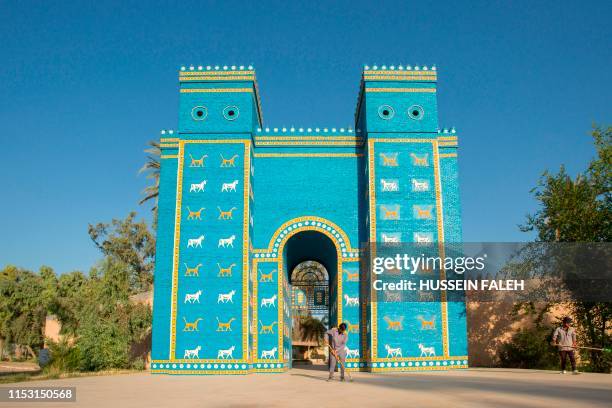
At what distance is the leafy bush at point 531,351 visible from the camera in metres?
22.2

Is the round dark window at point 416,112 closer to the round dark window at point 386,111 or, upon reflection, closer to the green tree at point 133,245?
the round dark window at point 386,111

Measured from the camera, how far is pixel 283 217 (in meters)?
21.3

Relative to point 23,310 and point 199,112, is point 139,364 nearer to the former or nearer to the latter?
point 199,112

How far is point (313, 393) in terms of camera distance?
1022 centimetres

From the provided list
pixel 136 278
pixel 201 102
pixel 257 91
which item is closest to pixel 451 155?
pixel 257 91

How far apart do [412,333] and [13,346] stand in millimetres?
33824

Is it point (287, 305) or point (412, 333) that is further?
point (287, 305)

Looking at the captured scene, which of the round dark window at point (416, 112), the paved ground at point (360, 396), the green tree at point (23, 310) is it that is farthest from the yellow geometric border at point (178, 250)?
the green tree at point (23, 310)

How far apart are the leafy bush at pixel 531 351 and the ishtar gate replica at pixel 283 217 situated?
508cm

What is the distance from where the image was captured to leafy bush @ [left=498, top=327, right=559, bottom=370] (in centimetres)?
2217

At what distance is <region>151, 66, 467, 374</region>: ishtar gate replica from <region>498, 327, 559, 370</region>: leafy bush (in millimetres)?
5084

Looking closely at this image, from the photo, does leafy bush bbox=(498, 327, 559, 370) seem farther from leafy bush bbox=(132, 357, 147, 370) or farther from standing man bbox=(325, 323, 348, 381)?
leafy bush bbox=(132, 357, 147, 370)

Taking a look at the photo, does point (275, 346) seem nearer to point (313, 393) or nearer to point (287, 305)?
point (287, 305)

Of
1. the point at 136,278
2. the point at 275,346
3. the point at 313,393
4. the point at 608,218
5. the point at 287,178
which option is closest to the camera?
the point at 313,393
